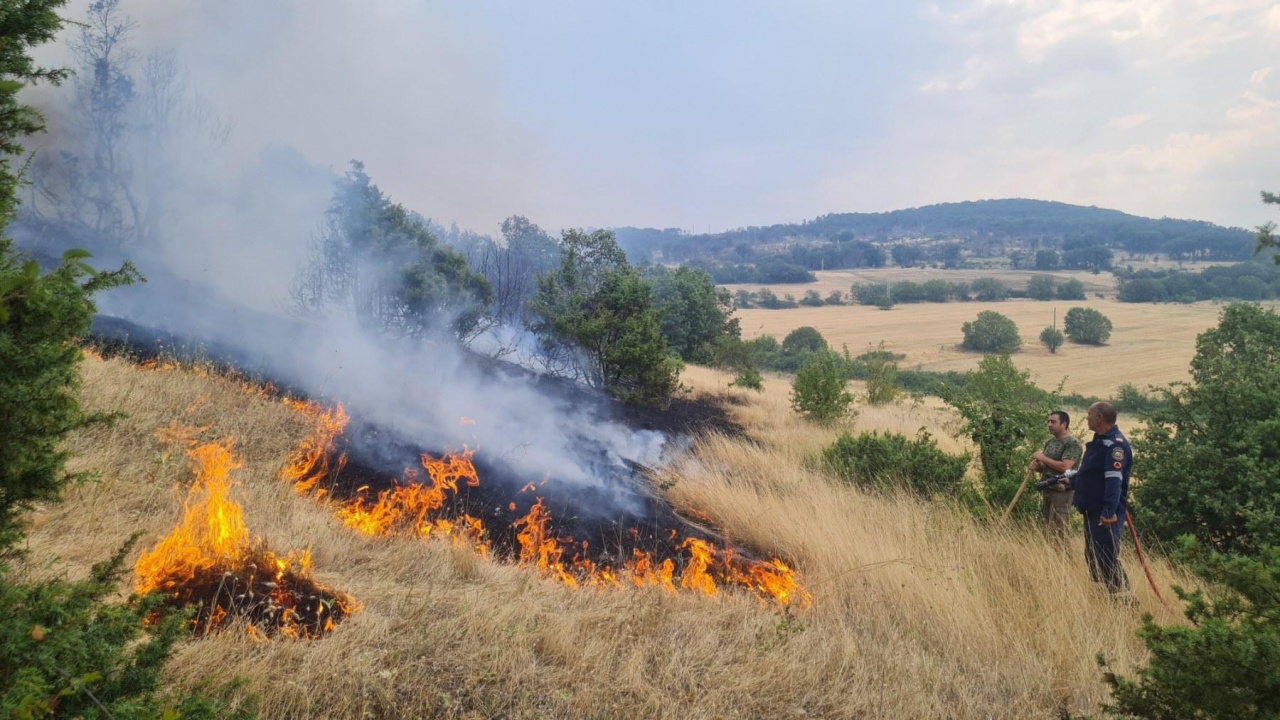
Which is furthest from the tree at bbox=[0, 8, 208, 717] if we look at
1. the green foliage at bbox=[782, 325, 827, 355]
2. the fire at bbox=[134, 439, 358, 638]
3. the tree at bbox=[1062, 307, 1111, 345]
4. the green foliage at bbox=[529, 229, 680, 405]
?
the tree at bbox=[1062, 307, 1111, 345]

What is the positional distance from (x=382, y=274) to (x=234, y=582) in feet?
35.4

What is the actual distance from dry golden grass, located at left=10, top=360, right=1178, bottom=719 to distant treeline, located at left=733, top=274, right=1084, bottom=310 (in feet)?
214

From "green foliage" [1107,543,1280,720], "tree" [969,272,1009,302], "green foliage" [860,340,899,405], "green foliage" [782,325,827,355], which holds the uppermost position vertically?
"tree" [969,272,1009,302]

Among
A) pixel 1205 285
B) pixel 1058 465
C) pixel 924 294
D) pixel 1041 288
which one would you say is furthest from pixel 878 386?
pixel 1205 285

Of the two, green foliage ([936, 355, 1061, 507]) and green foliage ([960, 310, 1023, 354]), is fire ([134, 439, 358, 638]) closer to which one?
green foliage ([936, 355, 1061, 507])

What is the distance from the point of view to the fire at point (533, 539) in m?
4.59

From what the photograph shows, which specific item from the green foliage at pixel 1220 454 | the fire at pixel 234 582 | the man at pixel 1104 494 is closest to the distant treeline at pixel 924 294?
the green foliage at pixel 1220 454

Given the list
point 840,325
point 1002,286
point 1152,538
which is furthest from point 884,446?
point 1002,286

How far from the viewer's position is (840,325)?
56.4m

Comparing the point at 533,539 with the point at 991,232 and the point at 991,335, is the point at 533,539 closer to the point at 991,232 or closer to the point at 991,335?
the point at 991,335

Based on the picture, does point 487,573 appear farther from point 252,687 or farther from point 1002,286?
point 1002,286

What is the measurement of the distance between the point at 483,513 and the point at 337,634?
276 centimetres

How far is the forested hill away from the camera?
10431 centimetres

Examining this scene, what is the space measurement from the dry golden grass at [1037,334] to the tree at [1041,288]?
3.44m
